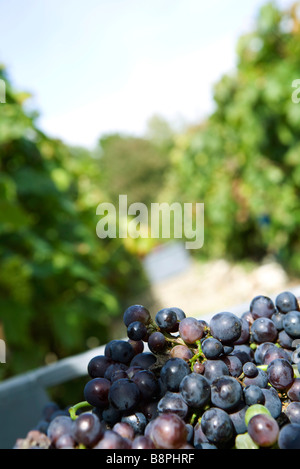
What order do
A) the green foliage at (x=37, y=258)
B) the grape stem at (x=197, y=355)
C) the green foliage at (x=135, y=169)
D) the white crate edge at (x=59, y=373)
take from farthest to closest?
the green foliage at (x=135, y=169) → the green foliage at (x=37, y=258) → the white crate edge at (x=59, y=373) → the grape stem at (x=197, y=355)

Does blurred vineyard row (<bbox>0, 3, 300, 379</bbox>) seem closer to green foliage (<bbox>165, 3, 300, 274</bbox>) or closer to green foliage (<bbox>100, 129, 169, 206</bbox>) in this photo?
green foliage (<bbox>165, 3, 300, 274</bbox>)

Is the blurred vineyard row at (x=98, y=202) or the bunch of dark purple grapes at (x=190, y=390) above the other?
the blurred vineyard row at (x=98, y=202)

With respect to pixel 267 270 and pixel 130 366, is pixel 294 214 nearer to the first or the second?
pixel 267 270

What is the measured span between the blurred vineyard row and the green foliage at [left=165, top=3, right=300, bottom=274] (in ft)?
0.04

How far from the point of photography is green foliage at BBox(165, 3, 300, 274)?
3676mm

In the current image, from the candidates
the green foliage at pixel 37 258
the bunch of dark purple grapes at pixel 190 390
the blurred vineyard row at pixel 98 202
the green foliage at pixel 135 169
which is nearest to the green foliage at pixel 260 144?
the blurred vineyard row at pixel 98 202

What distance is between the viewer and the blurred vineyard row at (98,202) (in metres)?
2.60

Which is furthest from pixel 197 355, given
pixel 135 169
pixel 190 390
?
pixel 135 169

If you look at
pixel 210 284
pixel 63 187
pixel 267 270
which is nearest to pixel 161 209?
Result: pixel 210 284

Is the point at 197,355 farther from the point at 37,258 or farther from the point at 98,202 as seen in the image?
the point at 98,202

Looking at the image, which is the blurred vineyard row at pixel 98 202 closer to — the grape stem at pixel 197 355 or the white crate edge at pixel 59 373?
the white crate edge at pixel 59 373

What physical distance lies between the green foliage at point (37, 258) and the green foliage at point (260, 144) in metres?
2.11

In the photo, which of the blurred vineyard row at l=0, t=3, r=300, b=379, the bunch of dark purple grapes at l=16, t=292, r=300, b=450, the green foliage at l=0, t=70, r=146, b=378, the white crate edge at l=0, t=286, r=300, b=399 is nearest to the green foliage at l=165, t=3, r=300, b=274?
the blurred vineyard row at l=0, t=3, r=300, b=379

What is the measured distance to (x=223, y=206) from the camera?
5.93 m
